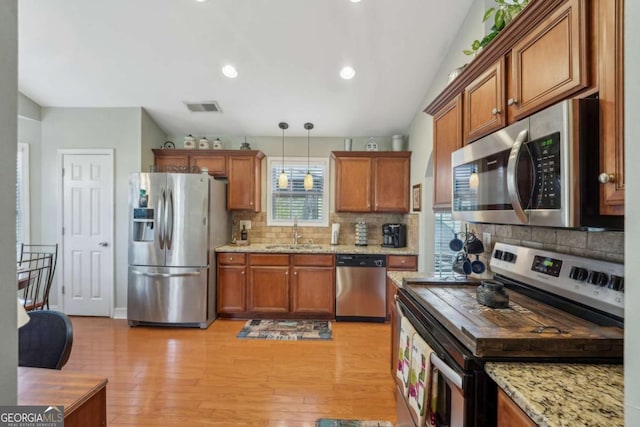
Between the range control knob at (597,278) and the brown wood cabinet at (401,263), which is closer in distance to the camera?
the range control knob at (597,278)

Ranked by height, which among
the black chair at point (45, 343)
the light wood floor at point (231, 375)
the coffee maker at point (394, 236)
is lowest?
the light wood floor at point (231, 375)

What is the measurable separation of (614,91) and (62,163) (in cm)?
521

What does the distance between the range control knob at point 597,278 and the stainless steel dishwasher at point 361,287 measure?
2774mm

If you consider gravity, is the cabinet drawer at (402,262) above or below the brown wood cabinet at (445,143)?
below

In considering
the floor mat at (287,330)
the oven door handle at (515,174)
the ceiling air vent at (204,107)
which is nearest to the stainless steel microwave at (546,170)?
the oven door handle at (515,174)

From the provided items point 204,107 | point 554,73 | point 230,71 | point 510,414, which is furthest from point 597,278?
point 204,107

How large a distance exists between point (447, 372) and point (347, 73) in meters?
3.05

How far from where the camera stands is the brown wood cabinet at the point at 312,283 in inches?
156

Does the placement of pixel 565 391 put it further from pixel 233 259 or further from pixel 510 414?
pixel 233 259

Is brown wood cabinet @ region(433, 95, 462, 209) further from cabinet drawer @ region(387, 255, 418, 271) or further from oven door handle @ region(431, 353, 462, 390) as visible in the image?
cabinet drawer @ region(387, 255, 418, 271)

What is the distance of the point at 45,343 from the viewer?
4.84 ft

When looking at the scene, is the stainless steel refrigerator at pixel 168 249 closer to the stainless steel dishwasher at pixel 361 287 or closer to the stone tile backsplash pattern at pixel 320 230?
the stone tile backsplash pattern at pixel 320 230

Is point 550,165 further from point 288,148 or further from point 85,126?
point 85,126

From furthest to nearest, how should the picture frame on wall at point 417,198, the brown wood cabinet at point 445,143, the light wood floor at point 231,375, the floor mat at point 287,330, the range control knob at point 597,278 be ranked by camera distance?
the picture frame on wall at point 417,198, the floor mat at point 287,330, the light wood floor at point 231,375, the brown wood cabinet at point 445,143, the range control knob at point 597,278
